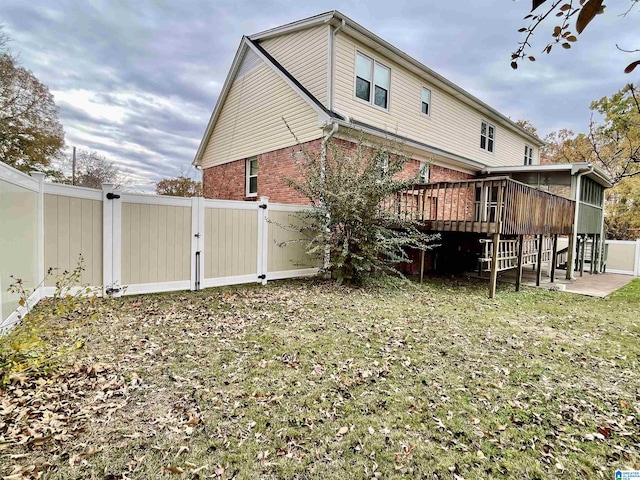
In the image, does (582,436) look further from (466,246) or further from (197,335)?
(466,246)

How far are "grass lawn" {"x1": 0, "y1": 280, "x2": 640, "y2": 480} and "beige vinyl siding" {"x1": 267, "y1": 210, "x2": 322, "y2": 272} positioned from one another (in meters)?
2.95

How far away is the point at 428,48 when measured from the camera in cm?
1290

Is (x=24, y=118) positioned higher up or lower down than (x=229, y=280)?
higher up

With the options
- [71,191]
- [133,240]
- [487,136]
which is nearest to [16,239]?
[71,191]

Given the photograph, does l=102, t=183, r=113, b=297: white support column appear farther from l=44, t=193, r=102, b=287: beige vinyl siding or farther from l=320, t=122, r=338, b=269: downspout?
l=320, t=122, r=338, b=269: downspout

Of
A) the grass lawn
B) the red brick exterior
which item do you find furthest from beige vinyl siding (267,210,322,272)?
the grass lawn

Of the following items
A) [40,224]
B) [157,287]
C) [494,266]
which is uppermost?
[40,224]

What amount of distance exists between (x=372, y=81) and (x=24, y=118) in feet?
68.6

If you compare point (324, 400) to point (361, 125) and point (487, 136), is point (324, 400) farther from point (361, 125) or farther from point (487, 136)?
point (487, 136)

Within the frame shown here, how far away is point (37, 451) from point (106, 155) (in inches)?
1079

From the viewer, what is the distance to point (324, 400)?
290 centimetres

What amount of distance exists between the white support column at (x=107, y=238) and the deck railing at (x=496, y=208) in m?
5.87

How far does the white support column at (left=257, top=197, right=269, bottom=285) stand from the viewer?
7.81 m

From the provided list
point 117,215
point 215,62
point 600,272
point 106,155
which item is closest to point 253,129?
point 215,62
